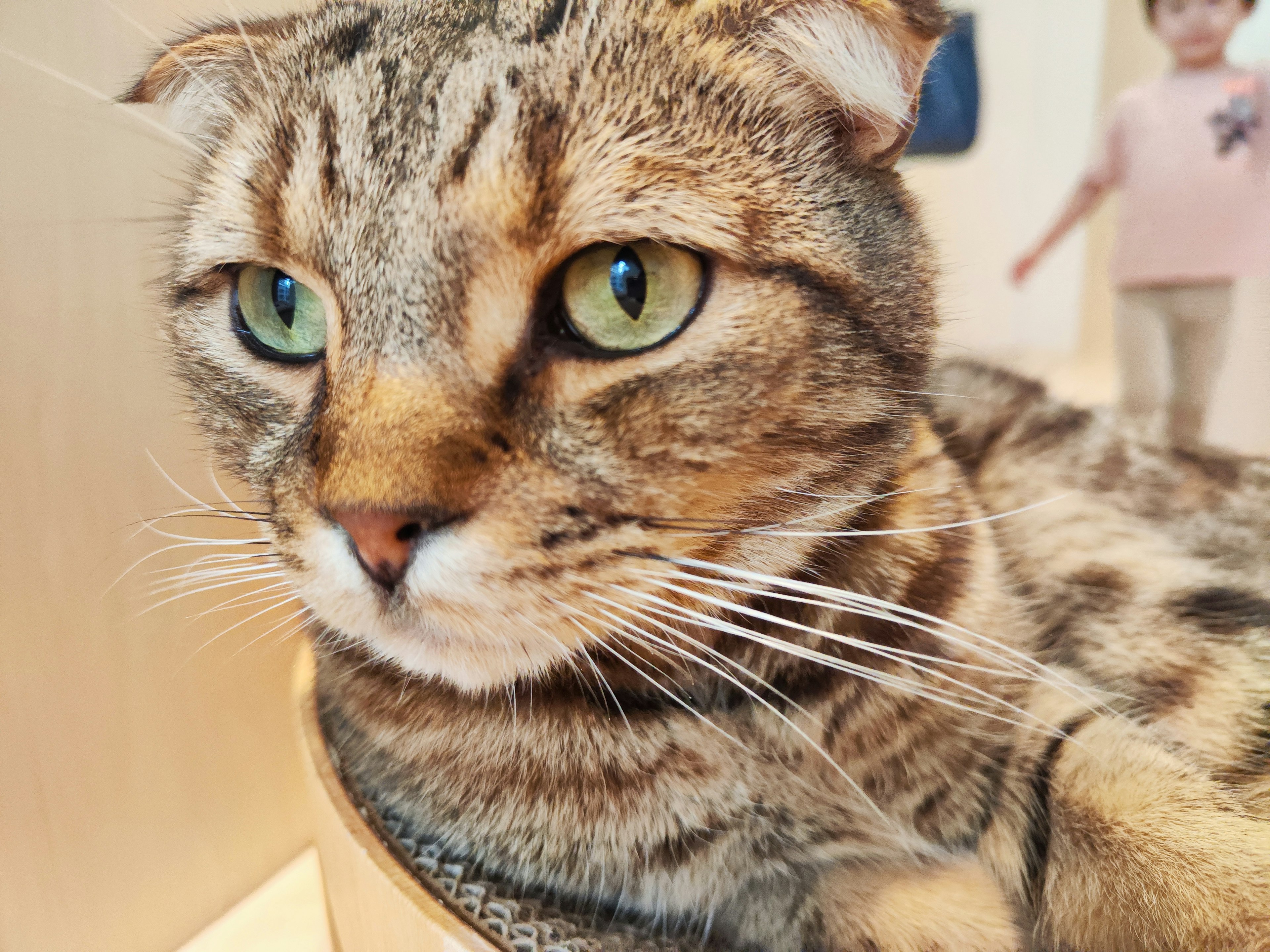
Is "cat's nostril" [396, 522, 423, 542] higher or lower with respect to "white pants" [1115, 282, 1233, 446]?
lower

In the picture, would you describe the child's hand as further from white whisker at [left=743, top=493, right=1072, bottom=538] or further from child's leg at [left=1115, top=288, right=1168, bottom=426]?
white whisker at [left=743, top=493, right=1072, bottom=538]

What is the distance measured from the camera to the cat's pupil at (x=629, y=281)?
44 cm

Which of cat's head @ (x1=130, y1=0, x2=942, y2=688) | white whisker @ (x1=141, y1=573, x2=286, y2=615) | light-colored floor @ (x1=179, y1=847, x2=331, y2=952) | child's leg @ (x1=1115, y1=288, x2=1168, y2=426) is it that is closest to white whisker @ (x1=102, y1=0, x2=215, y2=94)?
cat's head @ (x1=130, y1=0, x2=942, y2=688)

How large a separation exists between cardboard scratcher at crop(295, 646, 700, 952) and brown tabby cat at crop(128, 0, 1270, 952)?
0.02m

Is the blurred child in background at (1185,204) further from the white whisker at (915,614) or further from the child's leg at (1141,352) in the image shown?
the white whisker at (915,614)

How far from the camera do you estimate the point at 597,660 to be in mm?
531

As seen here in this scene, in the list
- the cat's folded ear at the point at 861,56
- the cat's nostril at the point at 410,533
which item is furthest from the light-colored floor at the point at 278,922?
the cat's folded ear at the point at 861,56

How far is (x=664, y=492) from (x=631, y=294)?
0.37ft

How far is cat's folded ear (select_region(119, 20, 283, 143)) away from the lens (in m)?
0.58

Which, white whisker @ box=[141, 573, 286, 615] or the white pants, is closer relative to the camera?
white whisker @ box=[141, 573, 286, 615]

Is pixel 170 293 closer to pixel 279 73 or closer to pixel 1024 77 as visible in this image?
pixel 279 73

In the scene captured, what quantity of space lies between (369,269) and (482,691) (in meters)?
0.29

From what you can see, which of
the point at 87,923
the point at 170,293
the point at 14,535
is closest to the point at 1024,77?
the point at 170,293

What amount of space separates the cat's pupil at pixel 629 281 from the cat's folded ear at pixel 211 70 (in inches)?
Answer: 12.5
